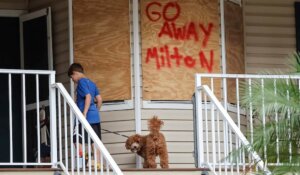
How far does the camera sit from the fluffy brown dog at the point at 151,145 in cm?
1549

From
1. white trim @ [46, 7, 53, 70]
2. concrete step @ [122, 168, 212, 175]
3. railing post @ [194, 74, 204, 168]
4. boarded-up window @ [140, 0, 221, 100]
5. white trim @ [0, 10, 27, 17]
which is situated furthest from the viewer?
white trim @ [0, 10, 27, 17]

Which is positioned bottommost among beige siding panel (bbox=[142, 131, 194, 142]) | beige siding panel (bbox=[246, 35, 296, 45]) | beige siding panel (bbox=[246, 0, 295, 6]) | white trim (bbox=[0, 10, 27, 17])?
beige siding panel (bbox=[142, 131, 194, 142])

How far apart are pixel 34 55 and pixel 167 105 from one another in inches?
82.0

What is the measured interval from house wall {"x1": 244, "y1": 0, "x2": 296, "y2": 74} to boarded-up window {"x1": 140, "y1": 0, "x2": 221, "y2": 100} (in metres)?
0.97

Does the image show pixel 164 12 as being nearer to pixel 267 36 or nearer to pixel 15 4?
pixel 267 36

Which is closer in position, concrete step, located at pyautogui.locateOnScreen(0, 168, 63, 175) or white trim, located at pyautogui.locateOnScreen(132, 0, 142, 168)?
concrete step, located at pyautogui.locateOnScreen(0, 168, 63, 175)

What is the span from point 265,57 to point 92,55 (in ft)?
8.91

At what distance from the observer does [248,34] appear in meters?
18.0

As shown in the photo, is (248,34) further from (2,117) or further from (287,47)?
(2,117)

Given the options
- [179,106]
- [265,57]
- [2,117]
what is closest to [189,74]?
[179,106]

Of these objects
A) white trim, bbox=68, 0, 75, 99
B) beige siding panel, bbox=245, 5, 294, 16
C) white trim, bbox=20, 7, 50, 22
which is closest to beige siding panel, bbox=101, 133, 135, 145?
white trim, bbox=68, 0, 75, 99

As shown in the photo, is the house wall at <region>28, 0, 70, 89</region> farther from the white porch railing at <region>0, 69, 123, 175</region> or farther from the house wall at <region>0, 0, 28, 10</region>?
the house wall at <region>0, 0, 28, 10</region>

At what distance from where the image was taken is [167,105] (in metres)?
16.6

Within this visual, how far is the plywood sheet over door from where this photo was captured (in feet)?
54.4
